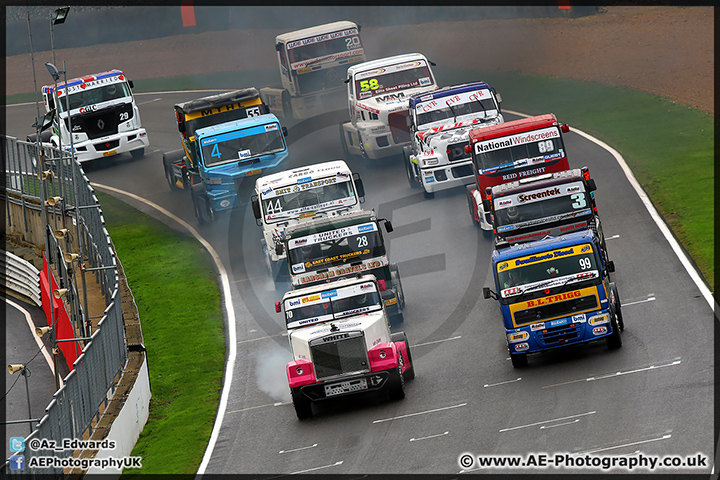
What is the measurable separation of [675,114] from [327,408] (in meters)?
20.9

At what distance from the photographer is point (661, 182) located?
2872 cm

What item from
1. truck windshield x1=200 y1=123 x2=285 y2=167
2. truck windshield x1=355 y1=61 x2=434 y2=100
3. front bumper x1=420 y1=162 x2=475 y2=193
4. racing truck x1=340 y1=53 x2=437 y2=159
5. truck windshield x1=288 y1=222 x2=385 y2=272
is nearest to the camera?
truck windshield x1=288 y1=222 x2=385 y2=272

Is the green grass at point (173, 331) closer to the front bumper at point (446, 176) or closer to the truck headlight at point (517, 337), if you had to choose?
the truck headlight at point (517, 337)

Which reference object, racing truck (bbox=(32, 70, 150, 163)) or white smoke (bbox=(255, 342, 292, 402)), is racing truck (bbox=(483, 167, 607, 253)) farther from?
racing truck (bbox=(32, 70, 150, 163))

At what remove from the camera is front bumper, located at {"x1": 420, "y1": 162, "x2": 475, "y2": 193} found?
94.9 ft

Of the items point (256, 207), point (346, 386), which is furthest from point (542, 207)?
point (256, 207)

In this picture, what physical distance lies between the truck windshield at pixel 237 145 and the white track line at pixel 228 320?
2.55 m

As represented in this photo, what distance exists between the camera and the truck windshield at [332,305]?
19.5 metres

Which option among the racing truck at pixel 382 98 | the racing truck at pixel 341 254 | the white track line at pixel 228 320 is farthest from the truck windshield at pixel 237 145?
the racing truck at pixel 341 254

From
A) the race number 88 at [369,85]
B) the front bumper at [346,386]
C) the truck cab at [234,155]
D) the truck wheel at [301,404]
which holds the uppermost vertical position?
the race number 88 at [369,85]

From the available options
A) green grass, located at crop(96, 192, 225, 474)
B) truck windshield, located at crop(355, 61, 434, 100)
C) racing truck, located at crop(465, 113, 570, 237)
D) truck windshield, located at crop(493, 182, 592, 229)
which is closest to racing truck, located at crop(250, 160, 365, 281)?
green grass, located at crop(96, 192, 225, 474)

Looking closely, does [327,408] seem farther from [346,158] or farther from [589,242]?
[346,158]

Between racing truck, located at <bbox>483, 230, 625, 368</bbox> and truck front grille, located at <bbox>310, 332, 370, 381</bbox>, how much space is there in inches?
99.5

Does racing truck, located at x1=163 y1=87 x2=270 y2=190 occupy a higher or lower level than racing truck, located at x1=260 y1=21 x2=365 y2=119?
lower
